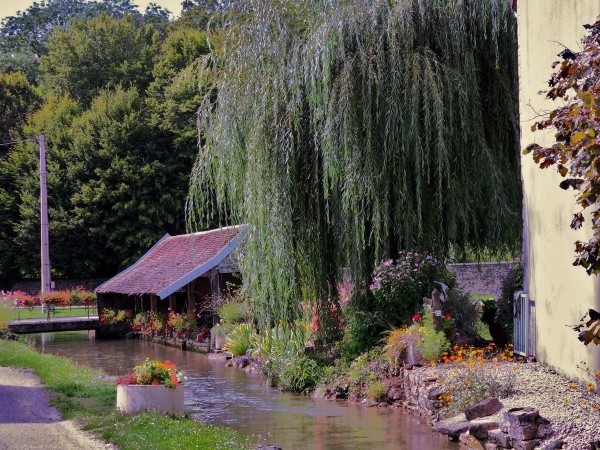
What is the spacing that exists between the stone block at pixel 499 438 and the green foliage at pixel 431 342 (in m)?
3.75

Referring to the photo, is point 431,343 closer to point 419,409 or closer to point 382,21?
point 419,409

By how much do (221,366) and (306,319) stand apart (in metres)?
5.80

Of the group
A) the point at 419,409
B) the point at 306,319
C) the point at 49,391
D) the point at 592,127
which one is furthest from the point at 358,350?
the point at 592,127

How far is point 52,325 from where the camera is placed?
32.0 meters

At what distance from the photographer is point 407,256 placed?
50.9 ft

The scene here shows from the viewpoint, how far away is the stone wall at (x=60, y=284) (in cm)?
4603

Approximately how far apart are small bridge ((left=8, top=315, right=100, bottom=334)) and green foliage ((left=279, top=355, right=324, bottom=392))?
1652 centimetres

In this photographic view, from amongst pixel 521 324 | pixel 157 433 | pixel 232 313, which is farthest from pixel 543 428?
pixel 232 313

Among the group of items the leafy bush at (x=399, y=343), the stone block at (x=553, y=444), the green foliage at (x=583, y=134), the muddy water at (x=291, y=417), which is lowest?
the muddy water at (x=291, y=417)

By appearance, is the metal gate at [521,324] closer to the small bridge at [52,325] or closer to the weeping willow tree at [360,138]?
the weeping willow tree at [360,138]

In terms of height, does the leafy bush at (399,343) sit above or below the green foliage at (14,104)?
below

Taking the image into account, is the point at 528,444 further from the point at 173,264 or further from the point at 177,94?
the point at 177,94

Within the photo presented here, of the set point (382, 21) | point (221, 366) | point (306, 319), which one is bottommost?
point (221, 366)

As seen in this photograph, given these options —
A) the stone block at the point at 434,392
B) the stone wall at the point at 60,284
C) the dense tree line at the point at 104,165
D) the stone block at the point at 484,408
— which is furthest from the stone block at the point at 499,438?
the stone wall at the point at 60,284
